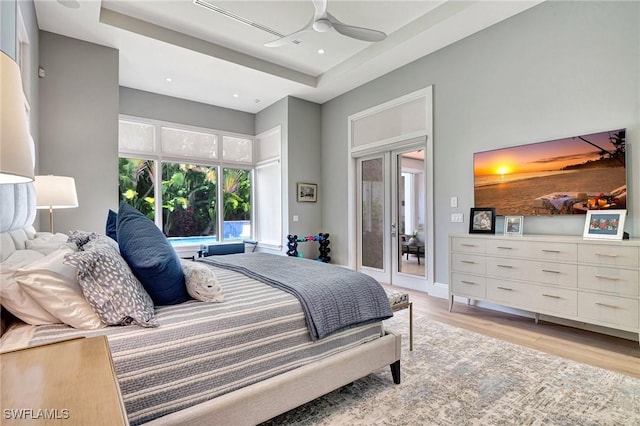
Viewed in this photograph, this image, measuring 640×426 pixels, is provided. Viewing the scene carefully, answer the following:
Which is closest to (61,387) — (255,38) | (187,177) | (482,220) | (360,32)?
(360,32)

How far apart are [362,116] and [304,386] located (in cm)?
451

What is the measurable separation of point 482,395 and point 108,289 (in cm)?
208

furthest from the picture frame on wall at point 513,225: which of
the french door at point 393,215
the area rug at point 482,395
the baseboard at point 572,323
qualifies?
the area rug at point 482,395

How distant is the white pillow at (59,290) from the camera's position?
1.15m

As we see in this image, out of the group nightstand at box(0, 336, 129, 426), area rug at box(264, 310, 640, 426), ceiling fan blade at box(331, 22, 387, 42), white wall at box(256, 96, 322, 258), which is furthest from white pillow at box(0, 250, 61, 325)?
white wall at box(256, 96, 322, 258)

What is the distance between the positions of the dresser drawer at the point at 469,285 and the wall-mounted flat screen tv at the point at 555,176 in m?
0.82

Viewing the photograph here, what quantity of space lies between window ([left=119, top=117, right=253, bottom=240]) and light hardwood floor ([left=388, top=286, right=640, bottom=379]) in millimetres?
4210

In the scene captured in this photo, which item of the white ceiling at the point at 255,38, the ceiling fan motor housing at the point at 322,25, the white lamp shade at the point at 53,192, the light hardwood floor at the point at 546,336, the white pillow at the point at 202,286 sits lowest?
the light hardwood floor at the point at 546,336

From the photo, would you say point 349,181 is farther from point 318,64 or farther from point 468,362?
point 468,362

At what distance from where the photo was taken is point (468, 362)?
7.60 feet

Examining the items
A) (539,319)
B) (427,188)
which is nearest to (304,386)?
(539,319)

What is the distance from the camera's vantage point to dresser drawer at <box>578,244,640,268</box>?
2352mm

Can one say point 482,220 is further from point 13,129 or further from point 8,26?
point 8,26

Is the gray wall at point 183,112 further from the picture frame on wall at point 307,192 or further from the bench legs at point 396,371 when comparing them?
the bench legs at point 396,371
